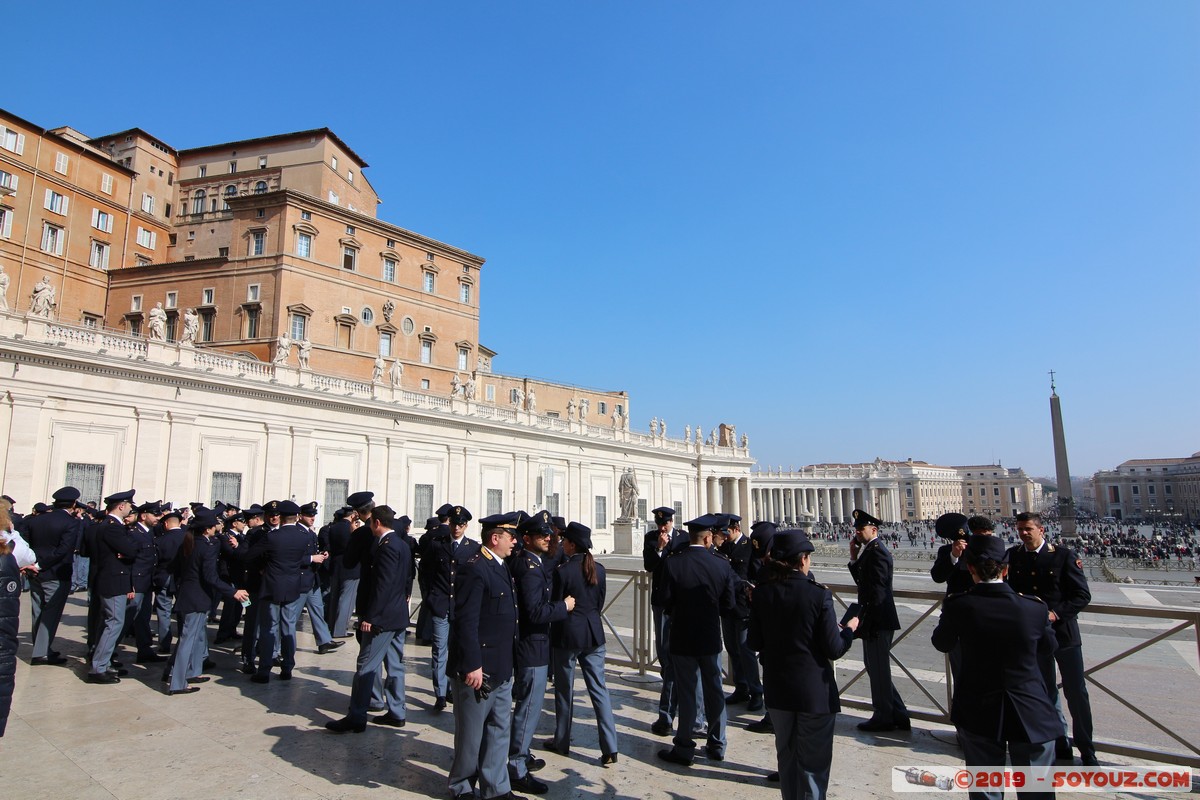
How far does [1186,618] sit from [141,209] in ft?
171

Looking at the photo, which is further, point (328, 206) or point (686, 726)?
point (328, 206)

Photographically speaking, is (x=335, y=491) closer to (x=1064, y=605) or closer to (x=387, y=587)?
(x=387, y=587)

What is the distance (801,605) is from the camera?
4.45m

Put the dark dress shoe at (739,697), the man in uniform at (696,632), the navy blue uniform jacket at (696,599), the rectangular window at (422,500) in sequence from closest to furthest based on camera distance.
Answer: the man in uniform at (696,632) → the navy blue uniform jacket at (696,599) → the dark dress shoe at (739,697) → the rectangular window at (422,500)

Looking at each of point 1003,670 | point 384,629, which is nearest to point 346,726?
point 384,629

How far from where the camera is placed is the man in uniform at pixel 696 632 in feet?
19.1

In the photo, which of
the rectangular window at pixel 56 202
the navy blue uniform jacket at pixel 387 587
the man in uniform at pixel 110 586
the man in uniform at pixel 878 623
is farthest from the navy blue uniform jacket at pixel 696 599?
the rectangular window at pixel 56 202

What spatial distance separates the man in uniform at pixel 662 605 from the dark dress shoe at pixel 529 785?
154 centimetres

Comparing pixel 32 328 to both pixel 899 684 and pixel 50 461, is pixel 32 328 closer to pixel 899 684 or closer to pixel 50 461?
pixel 50 461

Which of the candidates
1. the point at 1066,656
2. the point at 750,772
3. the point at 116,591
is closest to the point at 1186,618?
the point at 1066,656

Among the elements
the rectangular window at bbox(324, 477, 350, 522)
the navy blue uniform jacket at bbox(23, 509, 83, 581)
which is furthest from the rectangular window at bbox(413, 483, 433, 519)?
the navy blue uniform jacket at bbox(23, 509, 83, 581)

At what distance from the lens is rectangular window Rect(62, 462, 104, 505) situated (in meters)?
20.6

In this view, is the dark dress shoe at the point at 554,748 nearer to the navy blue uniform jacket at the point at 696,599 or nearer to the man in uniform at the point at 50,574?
the navy blue uniform jacket at the point at 696,599

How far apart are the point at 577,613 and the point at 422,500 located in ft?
87.6
